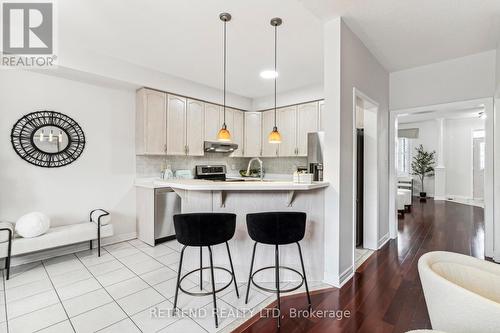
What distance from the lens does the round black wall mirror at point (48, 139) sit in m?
3.05

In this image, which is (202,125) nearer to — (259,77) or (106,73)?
(259,77)

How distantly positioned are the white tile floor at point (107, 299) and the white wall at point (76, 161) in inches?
→ 32.3

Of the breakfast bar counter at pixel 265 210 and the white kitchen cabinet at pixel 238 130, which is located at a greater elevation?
the white kitchen cabinet at pixel 238 130

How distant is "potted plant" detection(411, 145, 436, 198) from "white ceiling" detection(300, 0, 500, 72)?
5714 mm

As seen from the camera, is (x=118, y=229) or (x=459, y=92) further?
(x=118, y=229)

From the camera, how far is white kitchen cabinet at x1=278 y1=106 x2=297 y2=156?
504 cm

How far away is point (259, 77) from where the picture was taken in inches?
169

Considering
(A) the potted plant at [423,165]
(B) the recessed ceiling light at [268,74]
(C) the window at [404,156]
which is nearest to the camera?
(B) the recessed ceiling light at [268,74]

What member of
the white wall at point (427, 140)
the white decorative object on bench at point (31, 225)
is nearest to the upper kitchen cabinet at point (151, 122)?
the white decorative object on bench at point (31, 225)

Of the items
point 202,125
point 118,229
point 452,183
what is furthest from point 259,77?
point 452,183

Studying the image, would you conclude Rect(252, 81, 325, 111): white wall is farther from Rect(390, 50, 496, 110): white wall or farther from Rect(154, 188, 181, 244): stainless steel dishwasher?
Rect(154, 188, 181, 244): stainless steel dishwasher

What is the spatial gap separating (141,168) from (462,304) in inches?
168

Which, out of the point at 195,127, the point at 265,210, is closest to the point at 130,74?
the point at 195,127

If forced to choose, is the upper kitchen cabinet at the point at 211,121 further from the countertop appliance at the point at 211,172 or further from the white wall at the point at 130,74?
the countertop appliance at the point at 211,172
